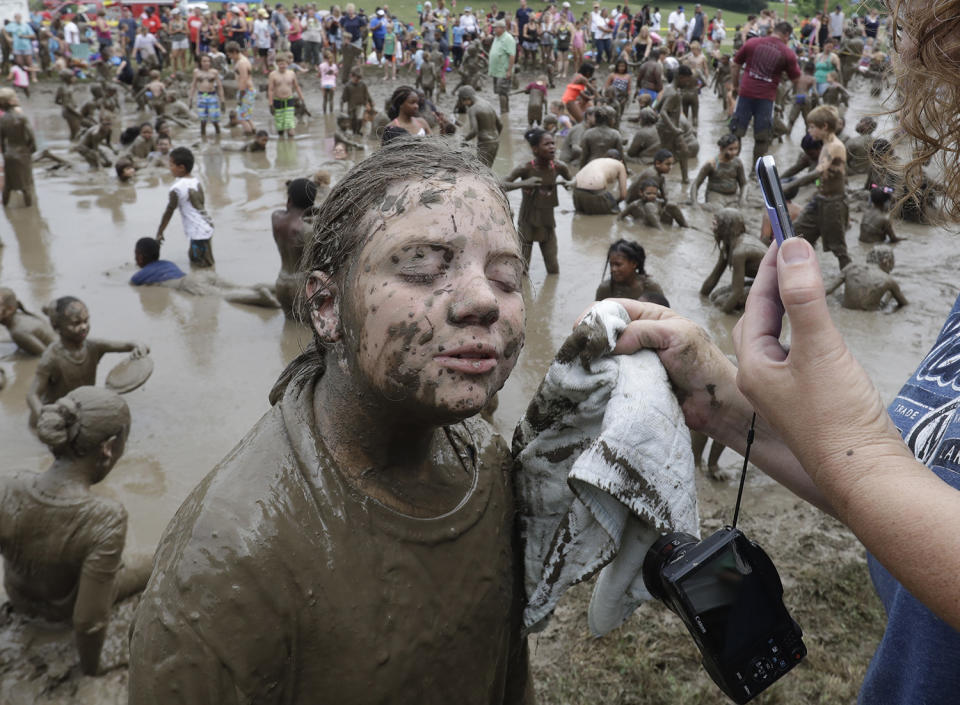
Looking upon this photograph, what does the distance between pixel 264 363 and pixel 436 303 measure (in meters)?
6.42

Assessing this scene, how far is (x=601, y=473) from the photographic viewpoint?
1.62 m

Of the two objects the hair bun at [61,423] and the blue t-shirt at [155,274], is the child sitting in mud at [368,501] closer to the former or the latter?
the hair bun at [61,423]

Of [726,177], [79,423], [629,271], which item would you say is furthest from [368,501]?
[726,177]

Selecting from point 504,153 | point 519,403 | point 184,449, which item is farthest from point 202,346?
point 504,153

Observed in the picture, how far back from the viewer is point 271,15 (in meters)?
29.2

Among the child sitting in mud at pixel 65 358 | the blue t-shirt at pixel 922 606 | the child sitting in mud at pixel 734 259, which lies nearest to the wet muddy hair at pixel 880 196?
the child sitting in mud at pixel 734 259

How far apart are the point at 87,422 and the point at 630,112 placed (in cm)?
2039

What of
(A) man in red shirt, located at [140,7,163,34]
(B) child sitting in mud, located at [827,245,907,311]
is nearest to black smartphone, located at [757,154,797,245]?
(B) child sitting in mud, located at [827,245,907,311]

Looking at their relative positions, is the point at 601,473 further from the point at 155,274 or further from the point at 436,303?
the point at 155,274

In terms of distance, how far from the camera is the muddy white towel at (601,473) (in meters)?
1.66

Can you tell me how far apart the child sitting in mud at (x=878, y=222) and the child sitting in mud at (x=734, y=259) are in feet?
11.3

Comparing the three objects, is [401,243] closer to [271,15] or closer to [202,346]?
[202,346]

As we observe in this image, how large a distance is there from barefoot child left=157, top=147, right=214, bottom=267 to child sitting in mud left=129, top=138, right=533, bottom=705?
8.77 metres

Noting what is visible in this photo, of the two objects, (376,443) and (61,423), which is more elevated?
(376,443)
